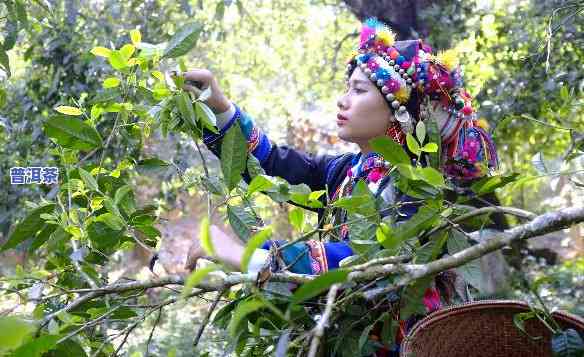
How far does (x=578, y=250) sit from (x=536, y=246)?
541 mm

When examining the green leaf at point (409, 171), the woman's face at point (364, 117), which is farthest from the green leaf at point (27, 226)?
the woman's face at point (364, 117)

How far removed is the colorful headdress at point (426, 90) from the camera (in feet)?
5.03

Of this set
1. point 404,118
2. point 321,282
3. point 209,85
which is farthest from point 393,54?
point 321,282

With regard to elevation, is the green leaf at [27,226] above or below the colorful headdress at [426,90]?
below

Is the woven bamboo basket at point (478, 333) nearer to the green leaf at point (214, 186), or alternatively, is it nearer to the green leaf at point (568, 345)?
the green leaf at point (568, 345)

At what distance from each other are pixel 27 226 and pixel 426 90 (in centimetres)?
95

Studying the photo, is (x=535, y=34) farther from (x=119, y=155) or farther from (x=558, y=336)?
(x=558, y=336)

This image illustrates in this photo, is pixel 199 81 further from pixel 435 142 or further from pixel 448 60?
pixel 448 60

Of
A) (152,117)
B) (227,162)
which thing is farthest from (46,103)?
(227,162)

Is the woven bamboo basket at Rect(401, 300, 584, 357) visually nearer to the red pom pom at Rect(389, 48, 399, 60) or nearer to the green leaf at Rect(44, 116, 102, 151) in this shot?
the green leaf at Rect(44, 116, 102, 151)

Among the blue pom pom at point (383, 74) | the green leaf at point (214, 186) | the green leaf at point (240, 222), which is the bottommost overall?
the green leaf at point (240, 222)

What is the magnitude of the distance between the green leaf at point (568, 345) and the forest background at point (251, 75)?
8 centimetres

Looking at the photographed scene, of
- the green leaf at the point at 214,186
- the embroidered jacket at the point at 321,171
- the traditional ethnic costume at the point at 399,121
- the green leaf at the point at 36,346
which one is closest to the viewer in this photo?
the green leaf at the point at 36,346

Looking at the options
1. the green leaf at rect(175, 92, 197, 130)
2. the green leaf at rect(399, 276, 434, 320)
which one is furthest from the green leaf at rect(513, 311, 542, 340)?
the green leaf at rect(175, 92, 197, 130)
